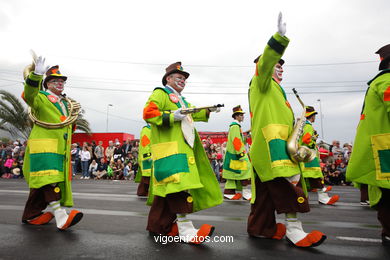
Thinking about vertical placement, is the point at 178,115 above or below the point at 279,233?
above

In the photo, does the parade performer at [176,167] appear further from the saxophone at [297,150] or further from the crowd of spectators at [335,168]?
the crowd of spectators at [335,168]

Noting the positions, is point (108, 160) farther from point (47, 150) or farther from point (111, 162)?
point (47, 150)

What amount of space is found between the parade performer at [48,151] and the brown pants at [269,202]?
7.04 feet

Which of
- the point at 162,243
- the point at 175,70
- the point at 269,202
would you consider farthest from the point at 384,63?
the point at 162,243

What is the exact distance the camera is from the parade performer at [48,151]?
412 centimetres

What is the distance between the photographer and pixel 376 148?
3.50 meters

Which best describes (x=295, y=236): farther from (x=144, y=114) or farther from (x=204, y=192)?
(x=144, y=114)

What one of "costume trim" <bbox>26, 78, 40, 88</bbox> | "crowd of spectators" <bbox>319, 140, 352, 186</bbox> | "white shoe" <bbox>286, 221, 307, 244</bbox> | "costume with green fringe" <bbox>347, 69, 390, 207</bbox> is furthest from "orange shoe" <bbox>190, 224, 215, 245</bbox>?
"crowd of spectators" <bbox>319, 140, 352, 186</bbox>

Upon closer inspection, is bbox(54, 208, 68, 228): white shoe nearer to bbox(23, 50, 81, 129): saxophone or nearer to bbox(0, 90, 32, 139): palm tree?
bbox(23, 50, 81, 129): saxophone

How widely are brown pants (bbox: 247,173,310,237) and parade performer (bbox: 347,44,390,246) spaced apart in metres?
0.71

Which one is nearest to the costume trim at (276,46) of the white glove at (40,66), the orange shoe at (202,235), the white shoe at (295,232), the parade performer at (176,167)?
the parade performer at (176,167)

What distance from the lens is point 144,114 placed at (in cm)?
372

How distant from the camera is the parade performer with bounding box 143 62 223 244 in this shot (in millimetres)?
3578

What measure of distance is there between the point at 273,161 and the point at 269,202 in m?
0.61
